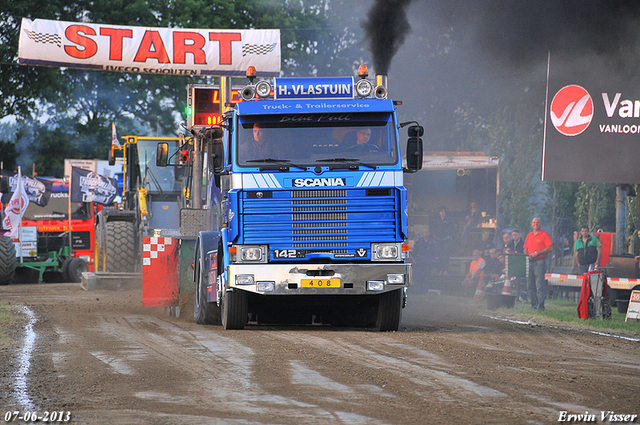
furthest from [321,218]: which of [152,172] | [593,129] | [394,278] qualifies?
[152,172]

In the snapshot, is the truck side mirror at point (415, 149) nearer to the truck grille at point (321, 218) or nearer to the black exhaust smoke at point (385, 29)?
the truck grille at point (321, 218)

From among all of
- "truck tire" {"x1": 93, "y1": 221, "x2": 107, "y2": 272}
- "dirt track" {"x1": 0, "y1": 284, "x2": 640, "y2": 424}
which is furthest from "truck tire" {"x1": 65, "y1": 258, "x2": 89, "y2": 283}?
"dirt track" {"x1": 0, "y1": 284, "x2": 640, "y2": 424}

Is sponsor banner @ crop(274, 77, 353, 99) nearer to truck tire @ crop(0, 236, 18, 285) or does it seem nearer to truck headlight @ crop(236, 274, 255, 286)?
truck headlight @ crop(236, 274, 255, 286)

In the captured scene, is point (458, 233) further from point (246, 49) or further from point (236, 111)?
point (236, 111)

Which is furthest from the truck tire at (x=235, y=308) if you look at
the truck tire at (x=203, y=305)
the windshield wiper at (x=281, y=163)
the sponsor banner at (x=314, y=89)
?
the sponsor banner at (x=314, y=89)

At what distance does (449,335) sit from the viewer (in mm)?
12000

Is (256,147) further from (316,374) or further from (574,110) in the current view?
(574,110)

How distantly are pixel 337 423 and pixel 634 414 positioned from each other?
2.19 m

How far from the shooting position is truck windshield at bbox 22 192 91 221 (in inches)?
1206

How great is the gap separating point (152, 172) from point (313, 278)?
1045 cm

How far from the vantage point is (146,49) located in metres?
22.4

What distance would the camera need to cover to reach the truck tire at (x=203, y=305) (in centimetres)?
1345

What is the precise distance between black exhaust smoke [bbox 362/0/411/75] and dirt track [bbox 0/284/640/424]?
7771mm

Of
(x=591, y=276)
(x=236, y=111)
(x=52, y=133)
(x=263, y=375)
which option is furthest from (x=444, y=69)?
(x=263, y=375)
